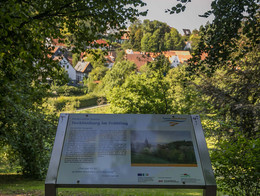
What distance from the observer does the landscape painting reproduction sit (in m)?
3.68

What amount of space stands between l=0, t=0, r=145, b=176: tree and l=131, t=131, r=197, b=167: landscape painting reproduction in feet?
7.55

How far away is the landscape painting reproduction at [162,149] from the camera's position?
3.68 m

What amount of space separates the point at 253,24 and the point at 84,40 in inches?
155

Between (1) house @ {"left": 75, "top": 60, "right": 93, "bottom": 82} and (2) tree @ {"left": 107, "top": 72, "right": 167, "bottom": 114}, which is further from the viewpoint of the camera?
(1) house @ {"left": 75, "top": 60, "right": 93, "bottom": 82}

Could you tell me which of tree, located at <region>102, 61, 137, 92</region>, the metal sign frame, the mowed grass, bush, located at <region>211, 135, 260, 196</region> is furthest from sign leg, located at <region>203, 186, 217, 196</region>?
tree, located at <region>102, 61, 137, 92</region>

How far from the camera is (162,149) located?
→ 12.5 ft

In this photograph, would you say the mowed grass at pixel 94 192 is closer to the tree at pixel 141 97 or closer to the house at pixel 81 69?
the tree at pixel 141 97

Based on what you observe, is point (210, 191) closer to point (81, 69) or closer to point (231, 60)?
point (231, 60)

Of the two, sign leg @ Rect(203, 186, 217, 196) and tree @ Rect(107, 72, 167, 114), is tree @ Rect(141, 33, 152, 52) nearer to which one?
tree @ Rect(107, 72, 167, 114)

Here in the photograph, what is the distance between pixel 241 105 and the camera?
41.2 ft

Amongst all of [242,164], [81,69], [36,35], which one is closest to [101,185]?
[242,164]

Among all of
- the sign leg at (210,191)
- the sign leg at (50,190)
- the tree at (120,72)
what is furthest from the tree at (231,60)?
the tree at (120,72)

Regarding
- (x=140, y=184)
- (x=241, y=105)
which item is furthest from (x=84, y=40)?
(x=241, y=105)

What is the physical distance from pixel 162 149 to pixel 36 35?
11.4 ft
